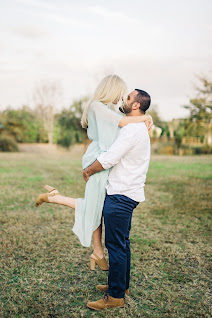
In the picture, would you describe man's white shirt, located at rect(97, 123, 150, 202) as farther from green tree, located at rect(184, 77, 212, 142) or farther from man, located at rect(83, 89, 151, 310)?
green tree, located at rect(184, 77, 212, 142)

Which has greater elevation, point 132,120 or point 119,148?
point 132,120

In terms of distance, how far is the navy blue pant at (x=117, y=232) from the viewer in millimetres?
2643

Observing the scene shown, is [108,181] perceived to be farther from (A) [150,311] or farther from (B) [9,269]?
(B) [9,269]

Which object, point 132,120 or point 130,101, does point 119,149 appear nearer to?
point 132,120

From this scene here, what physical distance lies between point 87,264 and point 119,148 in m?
1.91

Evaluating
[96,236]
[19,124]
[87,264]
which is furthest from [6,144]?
[96,236]

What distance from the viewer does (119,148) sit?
253 cm

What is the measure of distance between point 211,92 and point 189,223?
722cm

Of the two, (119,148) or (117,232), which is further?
(117,232)

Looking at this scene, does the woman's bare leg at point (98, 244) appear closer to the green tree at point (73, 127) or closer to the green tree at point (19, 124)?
the green tree at point (73, 127)

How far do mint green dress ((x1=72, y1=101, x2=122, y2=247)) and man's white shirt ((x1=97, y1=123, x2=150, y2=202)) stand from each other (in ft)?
0.40

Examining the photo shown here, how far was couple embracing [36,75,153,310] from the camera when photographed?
8.57 ft

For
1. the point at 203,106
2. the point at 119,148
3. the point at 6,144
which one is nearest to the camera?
the point at 119,148

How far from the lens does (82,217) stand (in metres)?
2.88
